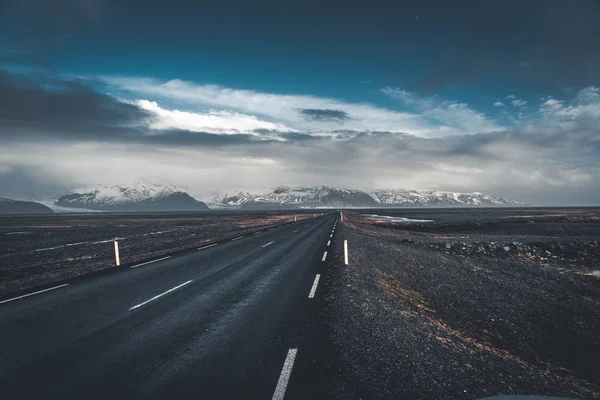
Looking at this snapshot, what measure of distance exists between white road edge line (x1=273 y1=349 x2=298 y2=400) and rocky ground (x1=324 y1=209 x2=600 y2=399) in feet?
2.66

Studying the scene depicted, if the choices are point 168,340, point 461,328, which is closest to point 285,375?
point 168,340

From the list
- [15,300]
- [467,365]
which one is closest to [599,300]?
[467,365]

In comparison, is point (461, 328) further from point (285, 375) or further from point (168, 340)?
point (168, 340)

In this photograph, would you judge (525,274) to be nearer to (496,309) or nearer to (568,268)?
(568,268)

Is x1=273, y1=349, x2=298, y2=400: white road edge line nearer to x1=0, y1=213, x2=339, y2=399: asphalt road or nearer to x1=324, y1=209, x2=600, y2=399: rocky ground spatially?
x1=0, y1=213, x2=339, y2=399: asphalt road

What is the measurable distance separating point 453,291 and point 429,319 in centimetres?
540

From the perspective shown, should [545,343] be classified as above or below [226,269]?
below

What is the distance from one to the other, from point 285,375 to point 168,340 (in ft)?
9.27

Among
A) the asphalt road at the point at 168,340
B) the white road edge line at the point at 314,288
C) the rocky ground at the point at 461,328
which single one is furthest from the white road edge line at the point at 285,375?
the white road edge line at the point at 314,288

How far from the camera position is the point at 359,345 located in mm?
6316

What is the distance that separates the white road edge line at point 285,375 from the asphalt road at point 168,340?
2cm

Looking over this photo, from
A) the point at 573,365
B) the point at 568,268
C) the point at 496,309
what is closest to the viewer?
the point at 573,365

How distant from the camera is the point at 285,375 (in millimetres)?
5012

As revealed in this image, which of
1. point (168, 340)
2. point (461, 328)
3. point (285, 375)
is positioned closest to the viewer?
point (285, 375)
